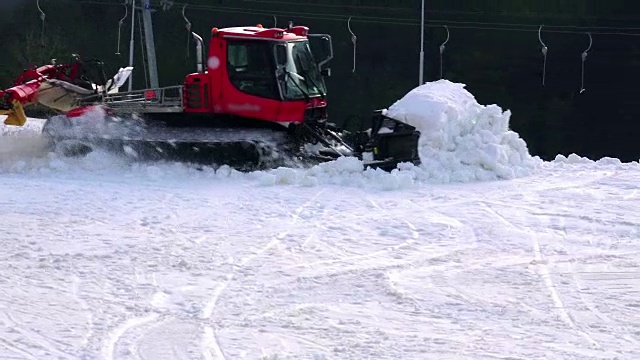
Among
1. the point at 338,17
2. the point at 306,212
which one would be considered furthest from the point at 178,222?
the point at 338,17

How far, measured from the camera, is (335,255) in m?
8.31

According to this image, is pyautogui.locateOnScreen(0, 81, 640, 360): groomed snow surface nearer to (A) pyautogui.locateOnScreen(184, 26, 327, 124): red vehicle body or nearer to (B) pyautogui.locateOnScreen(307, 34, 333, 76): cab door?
(A) pyautogui.locateOnScreen(184, 26, 327, 124): red vehicle body

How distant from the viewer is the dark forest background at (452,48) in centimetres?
2403

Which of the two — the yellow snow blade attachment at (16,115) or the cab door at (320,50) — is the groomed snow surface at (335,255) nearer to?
the yellow snow blade attachment at (16,115)

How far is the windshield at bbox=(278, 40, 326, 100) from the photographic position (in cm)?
1294

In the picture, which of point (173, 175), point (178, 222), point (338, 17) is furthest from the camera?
point (338, 17)

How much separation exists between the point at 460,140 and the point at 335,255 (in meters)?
4.63

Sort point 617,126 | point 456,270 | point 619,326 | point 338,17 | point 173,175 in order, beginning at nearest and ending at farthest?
point 619,326
point 456,270
point 173,175
point 617,126
point 338,17

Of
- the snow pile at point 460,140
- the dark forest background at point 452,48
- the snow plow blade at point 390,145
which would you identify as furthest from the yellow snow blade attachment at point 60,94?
the dark forest background at point 452,48

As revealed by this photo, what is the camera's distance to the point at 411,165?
12.1 meters

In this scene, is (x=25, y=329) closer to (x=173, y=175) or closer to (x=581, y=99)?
(x=173, y=175)

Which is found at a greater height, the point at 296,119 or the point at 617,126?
the point at 296,119

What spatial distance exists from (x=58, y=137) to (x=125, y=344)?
736 cm

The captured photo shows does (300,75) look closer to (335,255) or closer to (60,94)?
(60,94)
